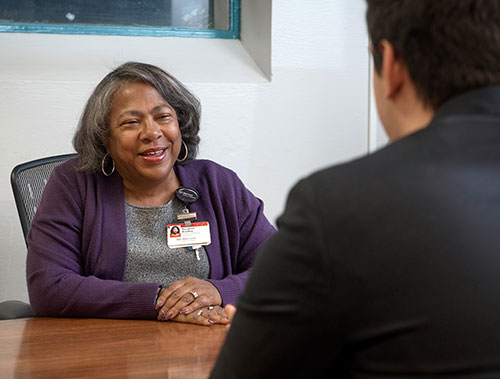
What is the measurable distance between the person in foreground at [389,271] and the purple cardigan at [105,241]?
4.48 ft

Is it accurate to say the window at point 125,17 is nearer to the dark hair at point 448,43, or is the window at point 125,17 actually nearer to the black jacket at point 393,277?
the dark hair at point 448,43

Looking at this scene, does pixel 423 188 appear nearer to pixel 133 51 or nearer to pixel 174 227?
pixel 174 227

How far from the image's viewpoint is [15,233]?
11.4 feet

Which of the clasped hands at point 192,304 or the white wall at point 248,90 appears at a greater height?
the white wall at point 248,90

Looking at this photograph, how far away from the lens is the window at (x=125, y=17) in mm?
3754

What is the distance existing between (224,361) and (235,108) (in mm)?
2904

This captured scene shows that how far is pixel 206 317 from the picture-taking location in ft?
6.85

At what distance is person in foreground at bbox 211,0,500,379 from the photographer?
0.80 metres

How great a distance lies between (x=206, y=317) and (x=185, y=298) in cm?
9

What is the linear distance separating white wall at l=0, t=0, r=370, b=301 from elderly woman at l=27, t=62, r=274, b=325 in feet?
2.96

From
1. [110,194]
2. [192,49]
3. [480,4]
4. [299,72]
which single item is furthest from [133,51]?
[480,4]

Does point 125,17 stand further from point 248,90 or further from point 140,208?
point 140,208

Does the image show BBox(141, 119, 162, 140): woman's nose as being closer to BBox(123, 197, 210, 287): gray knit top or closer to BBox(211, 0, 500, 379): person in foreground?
BBox(123, 197, 210, 287): gray knit top

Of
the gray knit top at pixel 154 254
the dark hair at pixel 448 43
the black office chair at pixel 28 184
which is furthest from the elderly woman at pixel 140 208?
the dark hair at pixel 448 43
